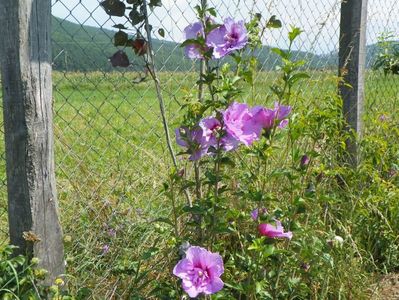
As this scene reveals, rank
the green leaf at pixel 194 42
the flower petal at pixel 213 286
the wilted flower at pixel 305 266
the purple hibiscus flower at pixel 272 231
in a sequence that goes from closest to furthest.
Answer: the flower petal at pixel 213 286 → the green leaf at pixel 194 42 → the purple hibiscus flower at pixel 272 231 → the wilted flower at pixel 305 266

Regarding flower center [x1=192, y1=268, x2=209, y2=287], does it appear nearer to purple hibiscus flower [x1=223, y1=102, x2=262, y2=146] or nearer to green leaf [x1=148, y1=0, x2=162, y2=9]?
purple hibiscus flower [x1=223, y1=102, x2=262, y2=146]

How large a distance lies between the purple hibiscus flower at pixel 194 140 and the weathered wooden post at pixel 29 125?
1.55 feet

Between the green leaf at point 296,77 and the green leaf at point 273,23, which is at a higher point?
the green leaf at point 273,23

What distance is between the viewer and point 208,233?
197cm

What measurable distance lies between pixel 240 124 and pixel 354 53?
6.96ft

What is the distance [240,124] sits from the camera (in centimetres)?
176

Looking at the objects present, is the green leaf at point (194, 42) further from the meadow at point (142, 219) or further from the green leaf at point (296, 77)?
the meadow at point (142, 219)

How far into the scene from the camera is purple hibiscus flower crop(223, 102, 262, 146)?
5.74 feet

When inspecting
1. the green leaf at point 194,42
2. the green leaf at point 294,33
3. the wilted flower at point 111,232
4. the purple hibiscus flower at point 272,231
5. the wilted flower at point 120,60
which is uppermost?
the green leaf at point 294,33

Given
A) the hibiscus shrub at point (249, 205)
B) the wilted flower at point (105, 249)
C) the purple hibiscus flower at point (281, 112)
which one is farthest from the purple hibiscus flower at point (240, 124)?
the wilted flower at point (105, 249)

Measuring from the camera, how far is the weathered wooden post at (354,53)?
3.57 meters

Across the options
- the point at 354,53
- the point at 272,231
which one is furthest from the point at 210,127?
the point at 354,53

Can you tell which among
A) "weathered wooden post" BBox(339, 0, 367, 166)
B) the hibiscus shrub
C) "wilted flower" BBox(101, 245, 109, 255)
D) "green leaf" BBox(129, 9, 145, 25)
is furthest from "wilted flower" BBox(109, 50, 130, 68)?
"weathered wooden post" BBox(339, 0, 367, 166)

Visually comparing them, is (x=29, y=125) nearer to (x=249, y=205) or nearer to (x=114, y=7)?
(x=114, y=7)
